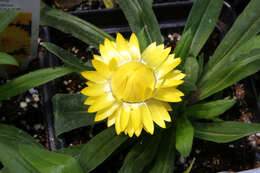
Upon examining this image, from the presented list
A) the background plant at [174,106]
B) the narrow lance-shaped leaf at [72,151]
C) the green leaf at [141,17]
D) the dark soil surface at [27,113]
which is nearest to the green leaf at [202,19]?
the background plant at [174,106]

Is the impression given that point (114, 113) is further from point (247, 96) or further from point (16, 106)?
point (247, 96)

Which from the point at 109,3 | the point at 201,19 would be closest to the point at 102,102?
the point at 201,19

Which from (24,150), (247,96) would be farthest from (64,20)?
(247,96)

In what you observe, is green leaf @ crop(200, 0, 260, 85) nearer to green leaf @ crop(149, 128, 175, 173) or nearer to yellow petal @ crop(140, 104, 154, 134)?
green leaf @ crop(149, 128, 175, 173)

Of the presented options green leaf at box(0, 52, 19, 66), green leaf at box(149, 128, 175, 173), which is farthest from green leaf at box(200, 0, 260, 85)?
green leaf at box(0, 52, 19, 66)

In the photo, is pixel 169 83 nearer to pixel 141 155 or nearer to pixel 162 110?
pixel 162 110

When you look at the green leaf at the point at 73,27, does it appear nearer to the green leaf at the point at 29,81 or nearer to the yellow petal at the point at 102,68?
the green leaf at the point at 29,81
